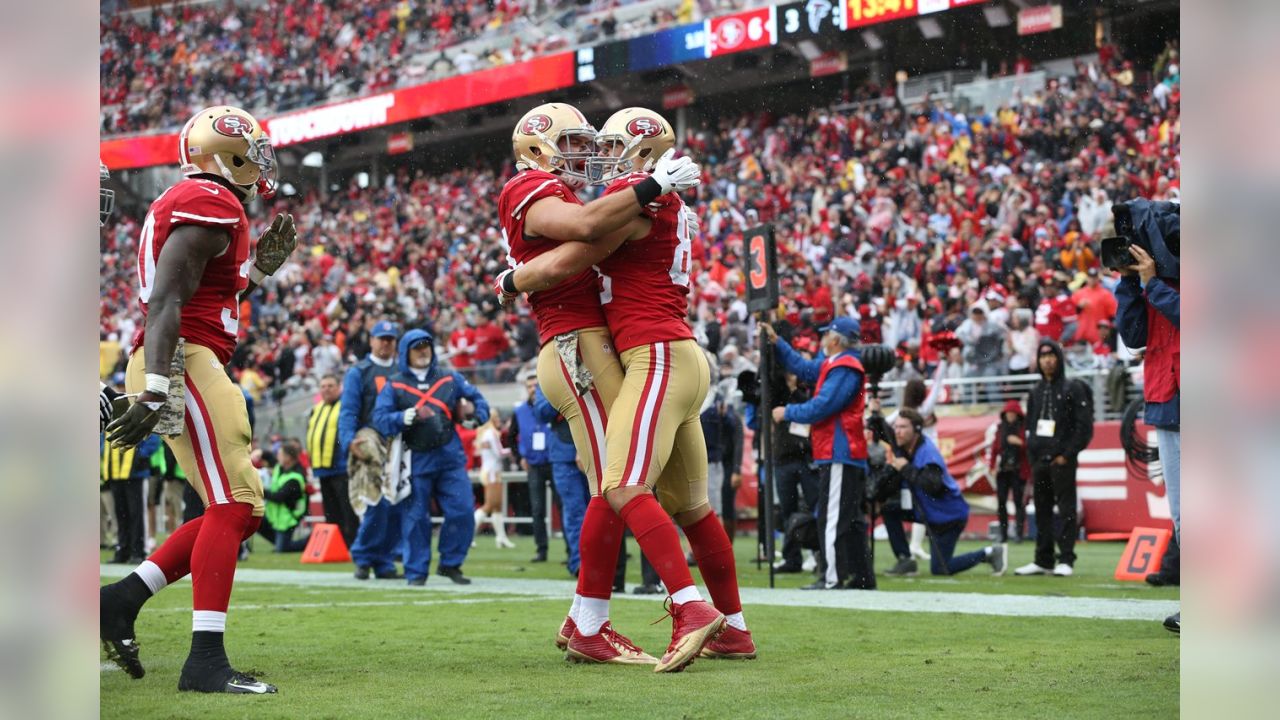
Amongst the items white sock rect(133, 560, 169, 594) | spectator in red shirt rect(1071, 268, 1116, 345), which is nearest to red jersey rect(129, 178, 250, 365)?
white sock rect(133, 560, 169, 594)

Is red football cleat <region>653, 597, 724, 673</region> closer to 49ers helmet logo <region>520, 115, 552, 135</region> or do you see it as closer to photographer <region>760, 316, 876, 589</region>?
49ers helmet logo <region>520, 115, 552, 135</region>

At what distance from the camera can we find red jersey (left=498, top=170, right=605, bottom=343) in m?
5.51

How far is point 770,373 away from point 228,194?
5845 mm

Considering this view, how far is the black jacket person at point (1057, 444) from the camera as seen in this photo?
1130 centimetres

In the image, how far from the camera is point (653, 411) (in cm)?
538

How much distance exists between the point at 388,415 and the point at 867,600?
3.97 m

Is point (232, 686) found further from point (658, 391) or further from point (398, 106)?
point (398, 106)

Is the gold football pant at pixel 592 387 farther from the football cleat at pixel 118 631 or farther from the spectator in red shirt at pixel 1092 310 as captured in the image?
the spectator in red shirt at pixel 1092 310

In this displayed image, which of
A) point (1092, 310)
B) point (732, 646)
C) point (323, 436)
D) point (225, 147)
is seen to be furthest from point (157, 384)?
point (1092, 310)

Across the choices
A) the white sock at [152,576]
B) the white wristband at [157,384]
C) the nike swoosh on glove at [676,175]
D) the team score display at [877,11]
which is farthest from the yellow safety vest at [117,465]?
the team score display at [877,11]

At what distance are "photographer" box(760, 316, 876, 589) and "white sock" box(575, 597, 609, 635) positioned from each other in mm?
4282

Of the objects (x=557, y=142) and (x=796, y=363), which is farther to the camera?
(x=796, y=363)

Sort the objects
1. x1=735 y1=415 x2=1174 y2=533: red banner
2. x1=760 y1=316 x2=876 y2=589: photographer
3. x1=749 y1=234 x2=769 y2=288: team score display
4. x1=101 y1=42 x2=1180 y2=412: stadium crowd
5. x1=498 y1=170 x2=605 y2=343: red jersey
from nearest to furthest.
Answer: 1. x1=498 y1=170 x2=605 y2=343: red jersey
2. x1=760 y1=316 x2=876 y2=589: photographer
3. x1=749 y1=234 x2=769 y2=288: team score display
4. x1=735 y1=415 x2=1174 y2=533: red banner
5. x1=101 y1=42 x2=1180 y2=412: stadium crowd
